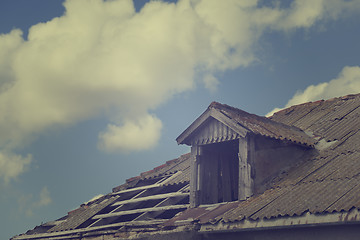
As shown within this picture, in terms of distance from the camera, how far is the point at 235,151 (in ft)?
42.3

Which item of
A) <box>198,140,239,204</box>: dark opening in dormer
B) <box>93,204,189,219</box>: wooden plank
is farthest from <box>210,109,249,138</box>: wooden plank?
<box>93,204,189,219</box>: wooden plank

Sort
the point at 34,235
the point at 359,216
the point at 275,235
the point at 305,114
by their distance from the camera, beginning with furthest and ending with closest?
the point at 34,235 < the point at 305,114 < the point at 275,235 < the point at 359,216

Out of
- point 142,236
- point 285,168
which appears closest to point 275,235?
point 285,168

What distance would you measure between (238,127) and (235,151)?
1.81 metres

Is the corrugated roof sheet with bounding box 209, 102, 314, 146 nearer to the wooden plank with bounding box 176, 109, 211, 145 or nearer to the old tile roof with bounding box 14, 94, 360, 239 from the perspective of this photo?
the old tile roof with bounding box 14, 94, 360, 239

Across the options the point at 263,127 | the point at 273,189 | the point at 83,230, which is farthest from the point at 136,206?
the point at 273,189

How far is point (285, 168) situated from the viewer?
36.7 feet

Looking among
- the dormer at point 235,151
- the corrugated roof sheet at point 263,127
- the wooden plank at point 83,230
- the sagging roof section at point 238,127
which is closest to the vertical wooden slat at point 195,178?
the dormer at point 235,151

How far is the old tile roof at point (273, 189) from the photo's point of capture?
29.8 feet

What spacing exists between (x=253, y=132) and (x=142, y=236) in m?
3.47

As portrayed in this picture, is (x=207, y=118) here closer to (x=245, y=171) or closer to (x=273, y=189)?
(x=245, y=171)

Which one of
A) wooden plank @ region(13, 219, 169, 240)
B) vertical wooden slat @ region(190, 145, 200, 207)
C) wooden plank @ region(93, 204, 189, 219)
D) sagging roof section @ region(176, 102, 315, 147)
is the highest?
sagging roof section @ region(176, 102, 315, 147)

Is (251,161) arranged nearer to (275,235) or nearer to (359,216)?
(275,235)

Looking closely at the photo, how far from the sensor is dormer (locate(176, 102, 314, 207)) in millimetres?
11039
